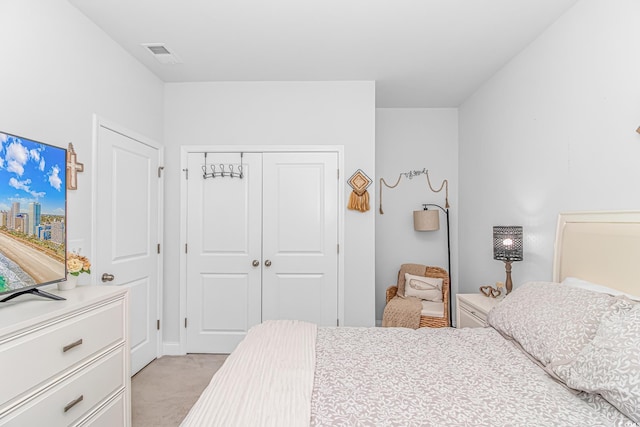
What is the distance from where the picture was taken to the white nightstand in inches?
101

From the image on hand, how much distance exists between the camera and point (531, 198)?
274cm

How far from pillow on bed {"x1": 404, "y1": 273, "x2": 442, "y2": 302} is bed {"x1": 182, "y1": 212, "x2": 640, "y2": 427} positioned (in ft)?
5.37

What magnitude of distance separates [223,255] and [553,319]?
281cm

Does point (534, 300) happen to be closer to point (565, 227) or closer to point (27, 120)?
point (565, 227)

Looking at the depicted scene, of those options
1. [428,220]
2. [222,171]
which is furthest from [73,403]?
[428,220]

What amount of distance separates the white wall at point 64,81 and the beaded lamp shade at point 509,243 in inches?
121

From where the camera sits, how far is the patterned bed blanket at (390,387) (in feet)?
3.81

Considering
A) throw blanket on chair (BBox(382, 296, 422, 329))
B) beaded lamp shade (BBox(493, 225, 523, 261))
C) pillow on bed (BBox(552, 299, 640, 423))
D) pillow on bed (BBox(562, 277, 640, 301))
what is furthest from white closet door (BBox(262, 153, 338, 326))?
pillow on bed (BBox(552, 299, 640, 423))

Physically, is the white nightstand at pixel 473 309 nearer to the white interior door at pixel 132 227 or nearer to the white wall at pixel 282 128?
the white wall at pixel 282 128

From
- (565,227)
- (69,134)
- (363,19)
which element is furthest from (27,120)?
(565,227)

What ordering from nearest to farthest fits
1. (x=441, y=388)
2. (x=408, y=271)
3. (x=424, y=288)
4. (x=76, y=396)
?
1. (x=441, y=388)
2. (x=76, y=396)
3. (x=424, y=288)
4. (x=408, y=271)

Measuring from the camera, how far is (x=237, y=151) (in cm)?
353

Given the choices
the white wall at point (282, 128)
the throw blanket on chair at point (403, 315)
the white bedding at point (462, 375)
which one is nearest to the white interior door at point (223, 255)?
the white wall at point (282, 128)

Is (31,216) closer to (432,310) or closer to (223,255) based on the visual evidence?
(223,255)
